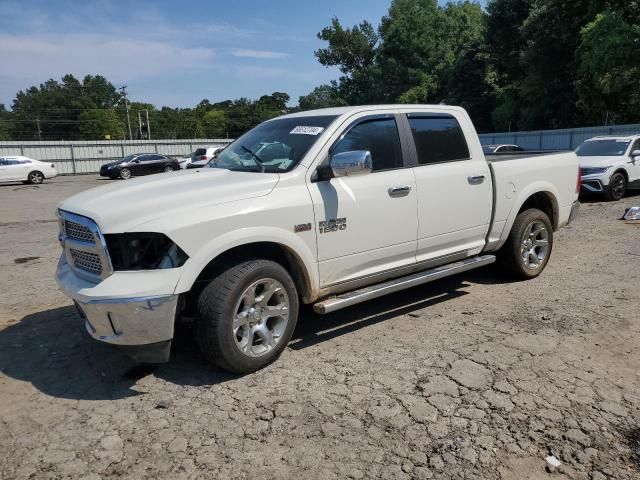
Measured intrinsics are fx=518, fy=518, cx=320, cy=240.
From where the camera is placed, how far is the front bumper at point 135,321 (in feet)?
10.9

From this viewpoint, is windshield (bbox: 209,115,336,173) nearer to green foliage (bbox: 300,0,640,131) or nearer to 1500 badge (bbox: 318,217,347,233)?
1500 badge (bbox: 318,217,347,233)

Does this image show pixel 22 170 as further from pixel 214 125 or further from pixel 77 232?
pixel 214 125

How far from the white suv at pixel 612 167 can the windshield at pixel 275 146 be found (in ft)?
34.5

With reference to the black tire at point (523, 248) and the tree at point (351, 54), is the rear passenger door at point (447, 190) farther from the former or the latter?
the tree at point (351, 54)

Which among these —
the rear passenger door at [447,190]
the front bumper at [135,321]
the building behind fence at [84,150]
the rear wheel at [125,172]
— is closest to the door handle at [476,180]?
the rear passenger door at [447,190]

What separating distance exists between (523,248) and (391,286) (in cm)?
226

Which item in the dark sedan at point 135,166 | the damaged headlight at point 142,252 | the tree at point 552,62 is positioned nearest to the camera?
the damaged headlight at point 142,252

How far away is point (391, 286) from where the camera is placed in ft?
14.8

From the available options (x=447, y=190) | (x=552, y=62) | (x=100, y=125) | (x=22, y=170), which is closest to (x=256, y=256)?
(x=447, y=190)

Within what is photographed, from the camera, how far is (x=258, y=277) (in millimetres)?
3744

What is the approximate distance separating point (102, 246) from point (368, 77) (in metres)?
62.6

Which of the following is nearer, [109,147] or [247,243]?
[247,243]

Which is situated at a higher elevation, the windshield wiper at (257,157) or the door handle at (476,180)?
the windshield wiper at (257,157)

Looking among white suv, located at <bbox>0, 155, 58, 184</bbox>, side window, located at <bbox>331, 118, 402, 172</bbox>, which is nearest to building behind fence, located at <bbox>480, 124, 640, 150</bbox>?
side window, located at <bbox>331, 118, 402, 172</bbox>
